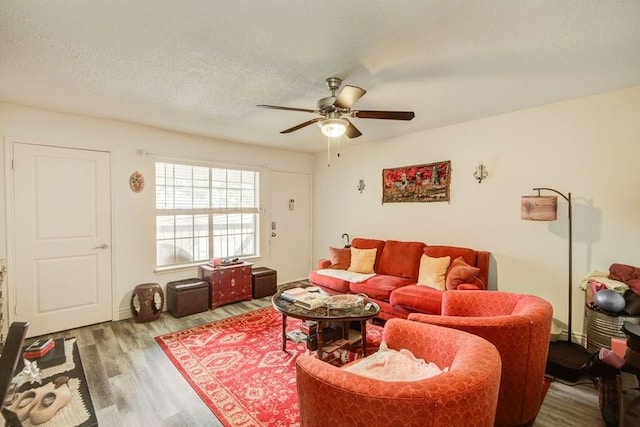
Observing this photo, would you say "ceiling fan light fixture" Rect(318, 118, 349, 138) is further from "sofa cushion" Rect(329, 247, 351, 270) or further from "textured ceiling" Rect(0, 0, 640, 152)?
"sofa cushion" Rect(329, 247, 351, 270)

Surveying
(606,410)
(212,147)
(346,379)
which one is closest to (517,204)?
(606,410)

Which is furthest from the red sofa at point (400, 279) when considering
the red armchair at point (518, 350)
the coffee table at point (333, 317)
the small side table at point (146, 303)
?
the small side table at point (146, 303)

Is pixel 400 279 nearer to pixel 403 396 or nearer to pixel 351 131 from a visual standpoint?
pixel 351 131

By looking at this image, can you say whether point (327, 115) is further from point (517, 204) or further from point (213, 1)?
point (517, 204)

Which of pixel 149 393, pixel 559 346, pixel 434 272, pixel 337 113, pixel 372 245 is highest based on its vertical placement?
pixel 337 113

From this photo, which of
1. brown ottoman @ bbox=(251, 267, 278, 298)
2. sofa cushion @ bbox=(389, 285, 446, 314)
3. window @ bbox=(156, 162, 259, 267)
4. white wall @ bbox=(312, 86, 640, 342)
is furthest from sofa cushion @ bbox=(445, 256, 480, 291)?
window @ bbox=(156, 162, 259, 267)

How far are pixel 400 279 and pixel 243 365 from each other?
212cm

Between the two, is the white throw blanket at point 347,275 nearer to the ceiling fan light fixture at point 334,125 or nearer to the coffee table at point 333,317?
the coffee table at point 333,317

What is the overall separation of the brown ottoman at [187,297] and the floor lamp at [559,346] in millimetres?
3835

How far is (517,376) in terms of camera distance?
1.76 m

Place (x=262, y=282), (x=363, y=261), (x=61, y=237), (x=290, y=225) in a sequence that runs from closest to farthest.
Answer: (x=61, y=237) → (x=363, y=261) → (x=262, y=282) → (x=290, y=225)

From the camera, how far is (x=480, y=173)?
3682 millimetres

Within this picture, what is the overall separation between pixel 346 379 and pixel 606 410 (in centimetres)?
204

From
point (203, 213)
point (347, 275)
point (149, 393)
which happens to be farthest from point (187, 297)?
point (347, 275)
